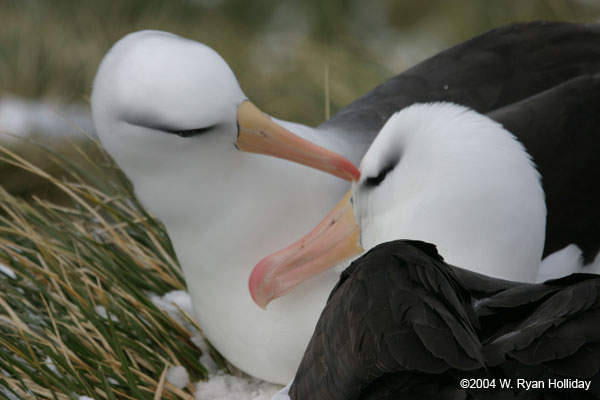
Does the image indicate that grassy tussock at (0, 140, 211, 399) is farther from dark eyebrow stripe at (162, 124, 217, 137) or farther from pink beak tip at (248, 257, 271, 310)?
dark eyebrow stripe at (162, 124, 217, 137)

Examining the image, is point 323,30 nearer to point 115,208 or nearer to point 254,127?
point 115,208

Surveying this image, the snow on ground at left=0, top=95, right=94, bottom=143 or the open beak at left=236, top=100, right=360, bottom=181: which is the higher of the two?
the snow on ground at left=0, top=95, right=94, bottom=143

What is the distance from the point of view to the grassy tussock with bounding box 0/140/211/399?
9.93 ft

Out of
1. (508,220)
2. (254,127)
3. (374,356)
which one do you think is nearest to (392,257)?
(374,356)

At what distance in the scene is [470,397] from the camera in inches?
77.0

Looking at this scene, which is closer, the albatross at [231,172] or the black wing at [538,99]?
the albatross at [231,172]

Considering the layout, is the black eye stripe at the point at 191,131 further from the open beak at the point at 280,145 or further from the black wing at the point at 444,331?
the black wing at the point at 444,331

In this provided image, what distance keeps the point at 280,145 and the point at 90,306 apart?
2.80ft

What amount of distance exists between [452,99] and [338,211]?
76 cm

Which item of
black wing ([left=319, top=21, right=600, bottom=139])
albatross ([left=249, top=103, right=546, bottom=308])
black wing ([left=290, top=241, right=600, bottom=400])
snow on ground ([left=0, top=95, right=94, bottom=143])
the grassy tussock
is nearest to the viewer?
black wing ([left=290, top=241, right=600, bottom=400])


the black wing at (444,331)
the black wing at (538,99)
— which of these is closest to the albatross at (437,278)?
the black wing at (444,331)

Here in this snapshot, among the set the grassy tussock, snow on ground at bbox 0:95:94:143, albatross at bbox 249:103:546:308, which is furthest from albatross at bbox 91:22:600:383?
snow on ground at bbox 0:95:94:143

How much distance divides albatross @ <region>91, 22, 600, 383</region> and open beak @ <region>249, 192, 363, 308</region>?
0.28 feet

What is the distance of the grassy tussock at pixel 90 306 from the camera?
303cm
